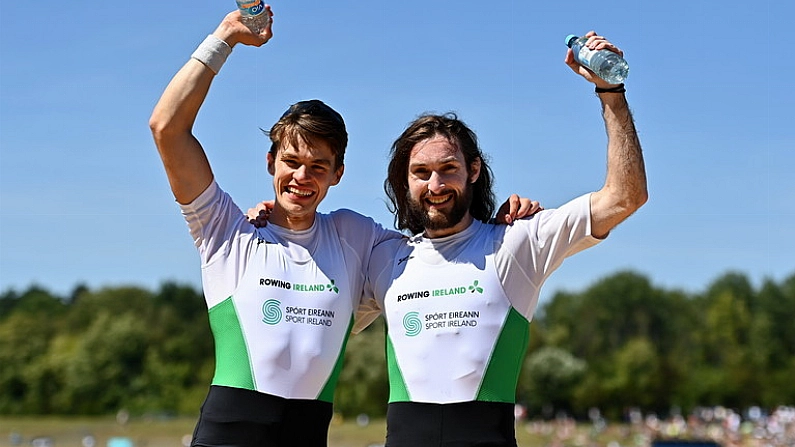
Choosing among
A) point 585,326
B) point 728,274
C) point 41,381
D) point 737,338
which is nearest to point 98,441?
point 41,381

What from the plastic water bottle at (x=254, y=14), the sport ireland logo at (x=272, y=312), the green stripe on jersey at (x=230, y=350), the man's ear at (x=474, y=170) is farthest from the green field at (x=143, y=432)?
the plastic water bottle at (x=254, y=14)

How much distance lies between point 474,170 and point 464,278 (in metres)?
0.80

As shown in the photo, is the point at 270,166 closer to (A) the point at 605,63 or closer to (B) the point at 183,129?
(B) the point at 183,129

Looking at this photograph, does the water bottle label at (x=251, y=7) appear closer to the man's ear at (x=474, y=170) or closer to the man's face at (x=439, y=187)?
the man's face at (x=439, y=187)

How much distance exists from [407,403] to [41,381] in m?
67.7

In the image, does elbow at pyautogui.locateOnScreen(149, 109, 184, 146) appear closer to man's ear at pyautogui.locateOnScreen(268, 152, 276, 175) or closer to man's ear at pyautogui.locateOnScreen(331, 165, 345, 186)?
man's ear at pyautogui.locateOnScreen(268, 152, 276, 175)

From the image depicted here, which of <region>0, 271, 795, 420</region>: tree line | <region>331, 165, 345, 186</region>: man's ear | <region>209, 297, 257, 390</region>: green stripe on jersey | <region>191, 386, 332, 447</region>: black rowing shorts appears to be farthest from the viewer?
<region>0, 271, 795, 420</region>: tree line

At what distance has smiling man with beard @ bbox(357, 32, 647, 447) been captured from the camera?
6328mm

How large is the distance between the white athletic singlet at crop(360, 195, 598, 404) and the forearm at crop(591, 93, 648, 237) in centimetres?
10

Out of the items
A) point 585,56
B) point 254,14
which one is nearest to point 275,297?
point 254,14

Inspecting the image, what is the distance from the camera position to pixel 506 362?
6.47 m

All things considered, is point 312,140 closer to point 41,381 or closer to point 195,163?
point 195,163

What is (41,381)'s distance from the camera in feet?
228

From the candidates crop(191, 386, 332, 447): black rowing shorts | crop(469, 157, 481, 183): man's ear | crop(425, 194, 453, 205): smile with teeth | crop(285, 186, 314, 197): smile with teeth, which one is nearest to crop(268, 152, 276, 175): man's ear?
crop(285, 186, 314, 197): smile with teeth
